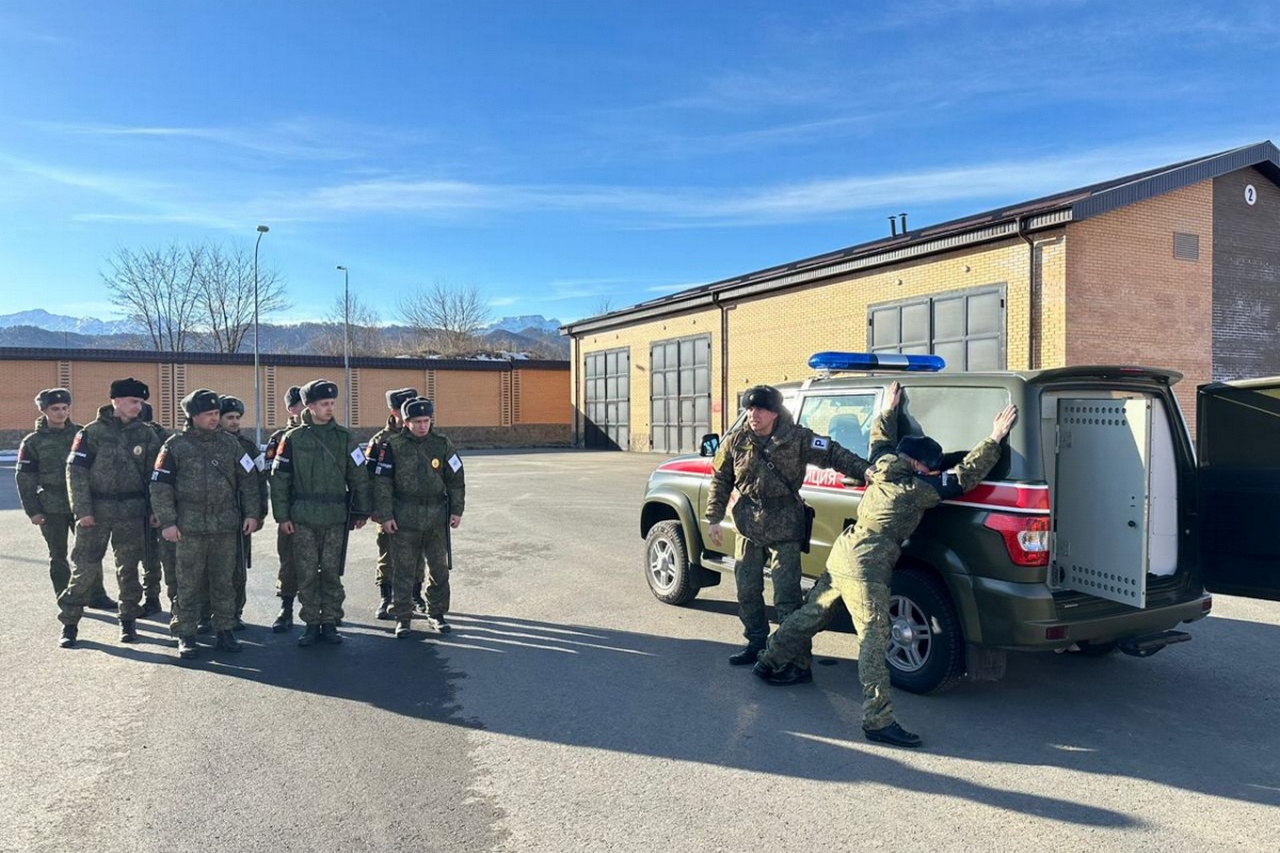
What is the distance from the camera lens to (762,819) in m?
3.46

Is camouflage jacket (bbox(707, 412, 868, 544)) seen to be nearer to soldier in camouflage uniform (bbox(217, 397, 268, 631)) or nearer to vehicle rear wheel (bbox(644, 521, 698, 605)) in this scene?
vehicle rear wheel (bbox(644, 521, 698, 605))

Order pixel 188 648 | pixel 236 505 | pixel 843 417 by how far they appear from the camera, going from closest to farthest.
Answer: pixel 843 417, pixel 188 648, pixel 236 505

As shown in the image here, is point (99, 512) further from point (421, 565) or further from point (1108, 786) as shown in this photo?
point (1108, 786)

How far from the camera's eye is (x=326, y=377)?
36531 mm

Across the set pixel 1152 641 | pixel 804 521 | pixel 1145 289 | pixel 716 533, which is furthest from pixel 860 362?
pixel 1145 289

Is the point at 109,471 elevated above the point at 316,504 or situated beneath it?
elevated above

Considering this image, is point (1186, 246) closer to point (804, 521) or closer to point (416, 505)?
point (804, 521)

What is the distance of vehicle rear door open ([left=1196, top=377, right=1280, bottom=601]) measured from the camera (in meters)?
4.78

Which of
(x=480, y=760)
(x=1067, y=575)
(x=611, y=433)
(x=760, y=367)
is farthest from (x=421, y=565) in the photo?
(x=611, y=433)

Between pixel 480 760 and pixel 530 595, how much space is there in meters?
3.64

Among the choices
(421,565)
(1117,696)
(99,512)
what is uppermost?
(99,512)

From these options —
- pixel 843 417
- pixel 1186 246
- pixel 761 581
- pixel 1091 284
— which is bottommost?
pixel 761 581

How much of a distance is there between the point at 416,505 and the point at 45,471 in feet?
10.4

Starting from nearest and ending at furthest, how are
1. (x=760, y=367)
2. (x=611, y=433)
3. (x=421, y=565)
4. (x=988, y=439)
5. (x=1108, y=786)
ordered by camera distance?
(x=1108, y=786) → (x=988, y=439) → (x=421, y=565) → (x=760, y=367) → (x=611, y=433)
